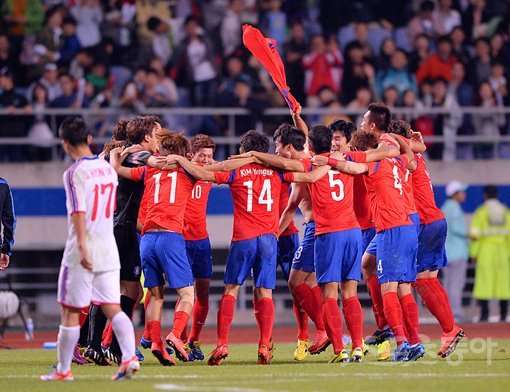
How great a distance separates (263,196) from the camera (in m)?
12.0

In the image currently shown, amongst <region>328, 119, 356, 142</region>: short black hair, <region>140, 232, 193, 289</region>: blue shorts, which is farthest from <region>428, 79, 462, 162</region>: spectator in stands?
<region>140, 232, 193, 289</region>: blue shorts

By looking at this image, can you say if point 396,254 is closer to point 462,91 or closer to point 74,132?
point 74,132

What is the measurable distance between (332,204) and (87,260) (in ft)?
11.0

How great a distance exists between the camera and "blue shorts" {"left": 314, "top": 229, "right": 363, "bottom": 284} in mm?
11945

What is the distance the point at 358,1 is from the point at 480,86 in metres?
2.92

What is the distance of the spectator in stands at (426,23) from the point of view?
22.8 m

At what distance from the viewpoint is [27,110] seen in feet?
63.7

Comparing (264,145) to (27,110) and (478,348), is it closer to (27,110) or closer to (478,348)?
(478,348)

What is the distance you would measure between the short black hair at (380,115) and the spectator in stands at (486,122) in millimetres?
9432

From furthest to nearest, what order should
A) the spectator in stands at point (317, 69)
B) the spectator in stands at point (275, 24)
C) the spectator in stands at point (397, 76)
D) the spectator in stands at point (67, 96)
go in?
the spectator in stands at point (275, 24), the spectator in stands at point (397, 76), the spectator in stands at point (317, 69), the spectator in stands at point (67, 96)

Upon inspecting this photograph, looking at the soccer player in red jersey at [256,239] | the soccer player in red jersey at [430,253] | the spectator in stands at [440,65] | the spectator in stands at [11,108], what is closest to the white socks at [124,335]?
the soccer player in red jersey at [256,239]

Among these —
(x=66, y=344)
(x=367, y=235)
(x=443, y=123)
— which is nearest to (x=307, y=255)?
(x=367, y=235)

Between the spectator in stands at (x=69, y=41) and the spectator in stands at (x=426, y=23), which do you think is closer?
the spectator in stands at (x=69, y=41)

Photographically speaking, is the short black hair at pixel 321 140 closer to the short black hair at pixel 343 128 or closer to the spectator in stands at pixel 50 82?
the short black hair at pixel 343 128
